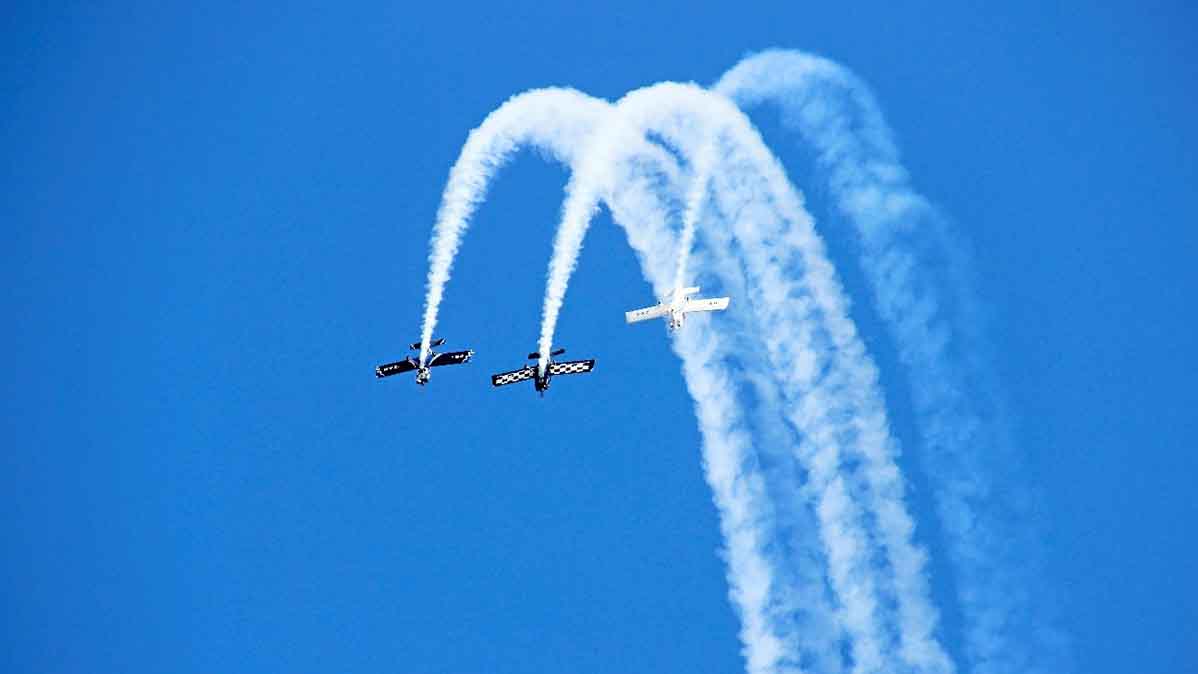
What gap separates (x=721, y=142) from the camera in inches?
3125

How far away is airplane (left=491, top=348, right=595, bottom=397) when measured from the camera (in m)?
82.3

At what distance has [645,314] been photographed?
83375 millimetres

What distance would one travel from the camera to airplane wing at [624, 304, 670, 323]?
271 feet

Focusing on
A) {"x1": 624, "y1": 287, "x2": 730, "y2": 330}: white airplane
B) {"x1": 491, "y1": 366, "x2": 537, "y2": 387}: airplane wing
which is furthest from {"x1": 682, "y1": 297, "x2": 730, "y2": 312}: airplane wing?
{"x1": 491, "y1": 366, "x2": 537, "y2": 387}: airplane wing

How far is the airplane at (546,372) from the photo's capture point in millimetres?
82312

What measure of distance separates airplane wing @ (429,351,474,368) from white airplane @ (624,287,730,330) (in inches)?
243

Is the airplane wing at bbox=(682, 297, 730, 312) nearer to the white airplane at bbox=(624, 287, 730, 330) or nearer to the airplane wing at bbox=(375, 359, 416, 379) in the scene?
the white airplane at bbox=(624, 287, 730, 330)

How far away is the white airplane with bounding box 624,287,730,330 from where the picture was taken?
81.6m

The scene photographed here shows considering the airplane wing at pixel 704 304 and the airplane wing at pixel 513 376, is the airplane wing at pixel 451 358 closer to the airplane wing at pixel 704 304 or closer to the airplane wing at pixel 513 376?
the airplane wing at pixel 513 376

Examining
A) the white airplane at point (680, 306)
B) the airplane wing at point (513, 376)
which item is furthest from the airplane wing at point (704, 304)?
the airplane wing at point (513, 376)

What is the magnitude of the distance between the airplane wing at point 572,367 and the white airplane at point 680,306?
2567 millimetres

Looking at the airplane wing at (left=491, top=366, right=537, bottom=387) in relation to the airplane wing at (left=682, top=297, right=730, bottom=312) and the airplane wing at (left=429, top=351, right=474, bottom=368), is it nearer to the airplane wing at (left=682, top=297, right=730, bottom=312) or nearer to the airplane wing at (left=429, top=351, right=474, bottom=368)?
the airplane wing at (left=429, top=351, right=474, bottom=368)

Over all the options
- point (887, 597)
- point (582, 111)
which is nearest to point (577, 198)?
point (582, 111)

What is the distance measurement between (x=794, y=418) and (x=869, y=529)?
14.3 ft
